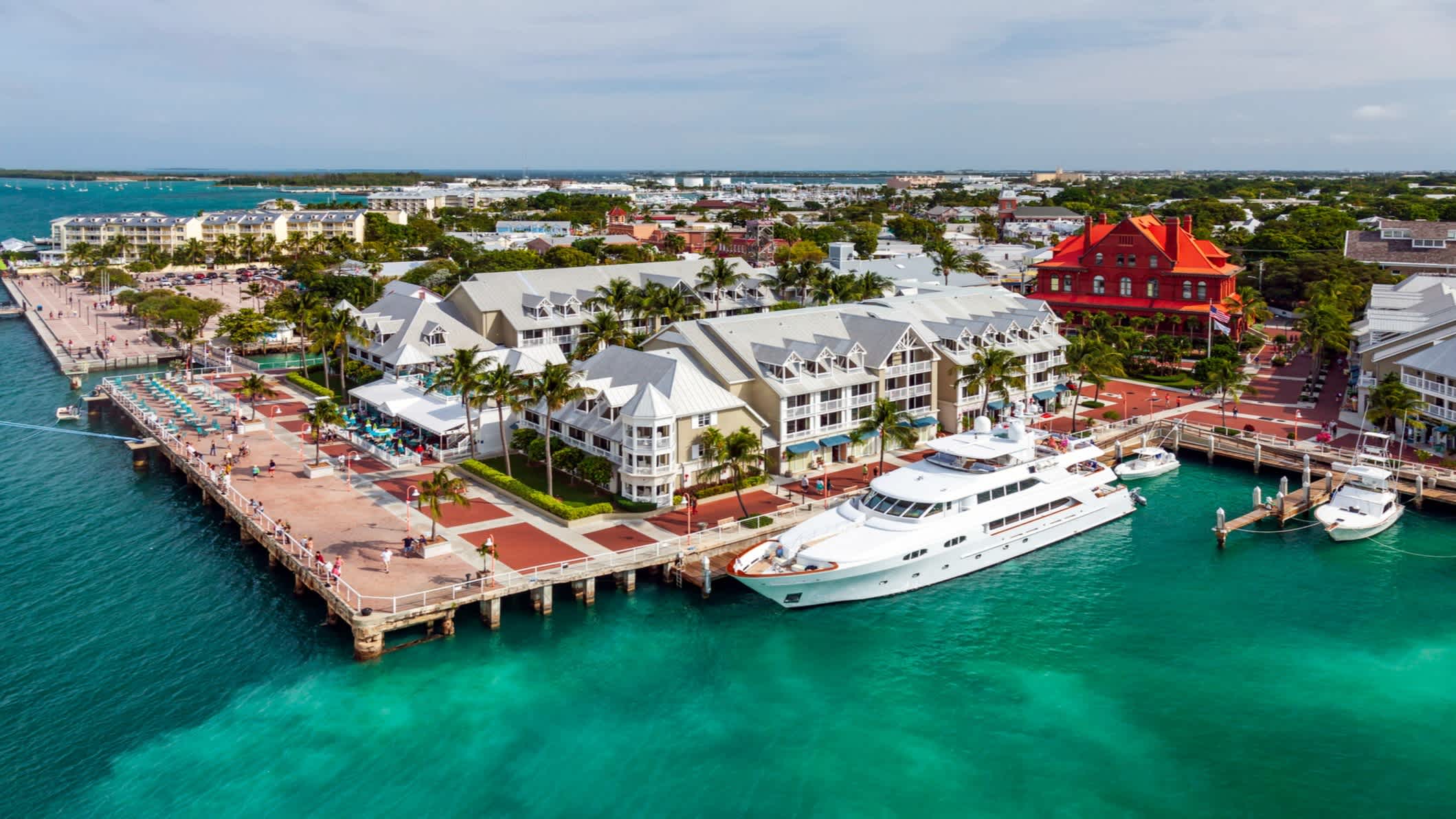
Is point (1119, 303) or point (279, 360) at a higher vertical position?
point (1119, 303)

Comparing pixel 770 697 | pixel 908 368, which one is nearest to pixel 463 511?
pixel 770 697

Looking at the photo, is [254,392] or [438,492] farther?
[254,392]

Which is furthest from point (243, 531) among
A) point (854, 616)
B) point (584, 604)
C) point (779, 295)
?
point (779, 295)

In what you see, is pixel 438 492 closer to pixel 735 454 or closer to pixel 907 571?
pixel 735 454

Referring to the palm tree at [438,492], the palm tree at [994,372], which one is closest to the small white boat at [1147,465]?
the palm tree at [994,372]

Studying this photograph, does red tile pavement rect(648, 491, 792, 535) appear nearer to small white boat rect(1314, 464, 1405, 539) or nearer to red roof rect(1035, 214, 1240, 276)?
small white boat rect(1314, 464, 1405, 539)

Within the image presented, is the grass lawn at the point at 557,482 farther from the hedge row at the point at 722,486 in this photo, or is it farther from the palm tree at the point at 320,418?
the palm tree at the point at 320,418
